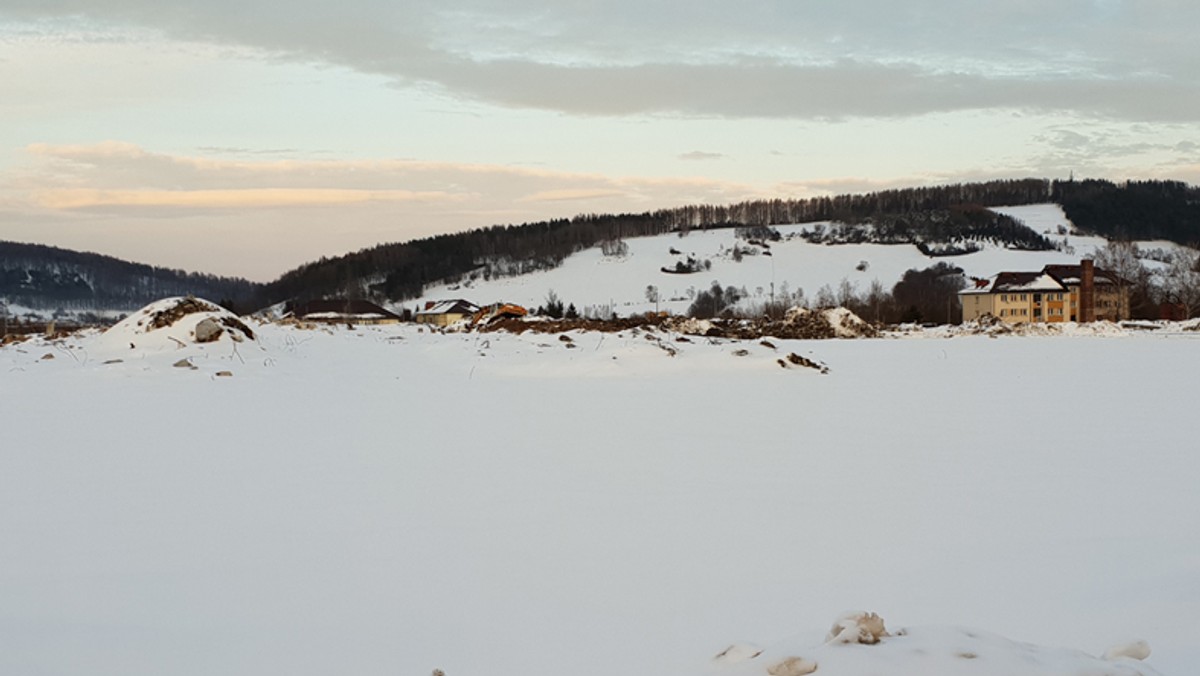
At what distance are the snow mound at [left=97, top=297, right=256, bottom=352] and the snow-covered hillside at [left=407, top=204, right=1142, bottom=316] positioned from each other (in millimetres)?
80204

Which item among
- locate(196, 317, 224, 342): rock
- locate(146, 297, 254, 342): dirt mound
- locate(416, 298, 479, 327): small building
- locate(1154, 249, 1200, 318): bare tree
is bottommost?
locate(416, 298, 479, 327): small building

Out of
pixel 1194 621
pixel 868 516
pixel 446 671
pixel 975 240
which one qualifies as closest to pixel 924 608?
pixel 1194 621

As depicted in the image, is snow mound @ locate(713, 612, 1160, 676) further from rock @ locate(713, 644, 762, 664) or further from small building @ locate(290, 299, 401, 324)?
small building @ locate(290, 299, 401, 324)

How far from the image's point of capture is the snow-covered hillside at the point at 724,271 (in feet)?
346

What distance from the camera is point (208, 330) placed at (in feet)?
38.1

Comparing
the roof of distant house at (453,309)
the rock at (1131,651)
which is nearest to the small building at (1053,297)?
the roof of distant house at (453,309)

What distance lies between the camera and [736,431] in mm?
6965

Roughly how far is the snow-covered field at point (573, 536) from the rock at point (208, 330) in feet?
10.3

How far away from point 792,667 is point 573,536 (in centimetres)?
196

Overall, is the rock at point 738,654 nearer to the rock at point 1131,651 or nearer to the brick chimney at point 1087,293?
the rock at point 1131,651

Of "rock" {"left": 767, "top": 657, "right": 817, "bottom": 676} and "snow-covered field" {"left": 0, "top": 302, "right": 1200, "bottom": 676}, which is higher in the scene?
"rock" {"left": 767, "top": 657, "right": 817, "bottom": 676}

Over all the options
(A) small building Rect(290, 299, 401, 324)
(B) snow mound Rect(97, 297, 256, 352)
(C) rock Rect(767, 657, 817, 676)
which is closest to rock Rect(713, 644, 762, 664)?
(C) rock Rect(767, 657, 817, 676)

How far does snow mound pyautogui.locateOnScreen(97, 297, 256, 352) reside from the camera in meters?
11.6

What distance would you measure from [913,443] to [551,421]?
9.62 feet
